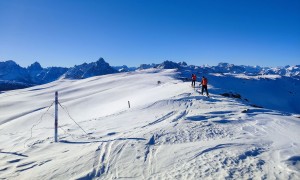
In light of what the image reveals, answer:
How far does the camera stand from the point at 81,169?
8.39 m

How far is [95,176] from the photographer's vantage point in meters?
7.88

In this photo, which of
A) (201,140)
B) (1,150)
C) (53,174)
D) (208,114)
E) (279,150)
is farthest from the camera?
(208,114)

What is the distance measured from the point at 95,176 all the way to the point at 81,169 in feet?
2.54

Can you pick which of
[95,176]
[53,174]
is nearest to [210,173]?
[95,176]

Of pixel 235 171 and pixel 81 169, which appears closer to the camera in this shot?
pixel 235 171

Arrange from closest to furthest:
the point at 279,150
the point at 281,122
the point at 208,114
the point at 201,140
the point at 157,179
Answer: the point at 157,179, the point at 279,150, the point at 201,140, the point at 281,122, the point at 208,114

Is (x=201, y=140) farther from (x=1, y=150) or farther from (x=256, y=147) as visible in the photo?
(x=1, y=150)

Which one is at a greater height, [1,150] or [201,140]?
[201,140]

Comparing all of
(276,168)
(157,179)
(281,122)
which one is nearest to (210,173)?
(157,179)

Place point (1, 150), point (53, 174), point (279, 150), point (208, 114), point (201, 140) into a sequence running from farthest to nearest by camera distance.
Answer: point (208, 114)
point (1, 150)
point (201, 140)
point (279, 150)
point (53, 174)

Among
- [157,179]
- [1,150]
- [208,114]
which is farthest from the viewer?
[208,114]

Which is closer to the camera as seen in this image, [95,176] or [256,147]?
[95,176]

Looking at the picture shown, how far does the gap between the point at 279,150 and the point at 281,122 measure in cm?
509

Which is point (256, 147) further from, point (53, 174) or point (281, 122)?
point (53, 174)
